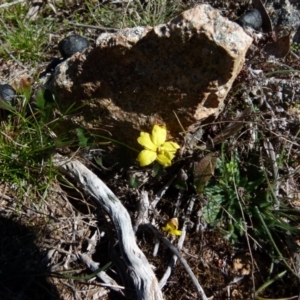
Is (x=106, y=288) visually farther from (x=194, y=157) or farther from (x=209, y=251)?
(x=194, y=157)

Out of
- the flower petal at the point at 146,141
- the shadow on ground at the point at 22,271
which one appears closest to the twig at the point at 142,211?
the flower petal at the point at 146,141

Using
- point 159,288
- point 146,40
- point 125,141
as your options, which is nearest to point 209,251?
point 159,288

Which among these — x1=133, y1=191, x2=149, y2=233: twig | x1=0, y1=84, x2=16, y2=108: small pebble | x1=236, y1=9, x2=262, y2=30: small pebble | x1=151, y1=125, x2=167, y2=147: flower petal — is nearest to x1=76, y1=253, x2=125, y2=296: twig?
x1=133, y1=191, x2=149, y2=233: twig

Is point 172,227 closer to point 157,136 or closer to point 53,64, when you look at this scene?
point 157,136

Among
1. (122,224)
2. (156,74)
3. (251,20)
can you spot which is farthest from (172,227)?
(251,20)

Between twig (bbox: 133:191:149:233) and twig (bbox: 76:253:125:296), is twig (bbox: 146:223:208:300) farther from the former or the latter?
twig (bbox: 76:253:125:296)

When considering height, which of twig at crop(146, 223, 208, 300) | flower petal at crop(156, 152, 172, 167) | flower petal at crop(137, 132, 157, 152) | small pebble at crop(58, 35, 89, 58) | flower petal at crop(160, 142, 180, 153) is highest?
small pebble at crop(58, 35, 89, 58)
